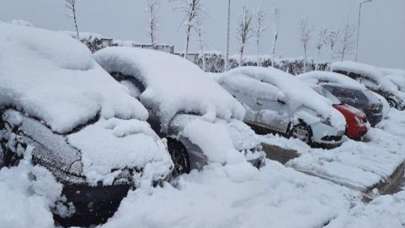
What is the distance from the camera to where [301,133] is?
11.1 meters

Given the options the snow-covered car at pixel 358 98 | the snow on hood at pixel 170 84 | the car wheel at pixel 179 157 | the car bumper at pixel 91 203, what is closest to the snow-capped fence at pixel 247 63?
the snow-covered car at pixel 358 98

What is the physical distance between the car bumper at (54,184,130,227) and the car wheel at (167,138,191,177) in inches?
62.1

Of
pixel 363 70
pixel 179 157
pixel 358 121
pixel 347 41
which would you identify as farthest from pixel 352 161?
pixel 347 41

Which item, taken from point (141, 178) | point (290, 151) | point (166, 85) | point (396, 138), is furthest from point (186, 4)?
point (141, 178)

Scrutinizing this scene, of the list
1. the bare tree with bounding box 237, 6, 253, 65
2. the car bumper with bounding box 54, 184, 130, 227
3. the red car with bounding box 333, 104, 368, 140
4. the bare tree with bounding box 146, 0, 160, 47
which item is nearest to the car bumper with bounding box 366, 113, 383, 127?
the red car with bounding box 333, 104, 368, 140

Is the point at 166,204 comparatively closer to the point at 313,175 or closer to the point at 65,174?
the point at 65,174

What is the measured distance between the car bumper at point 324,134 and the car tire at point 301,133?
0.39ft

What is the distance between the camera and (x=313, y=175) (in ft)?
27.9

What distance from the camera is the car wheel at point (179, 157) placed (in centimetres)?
655

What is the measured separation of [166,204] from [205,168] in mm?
1286

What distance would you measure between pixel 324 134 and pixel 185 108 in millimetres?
5053

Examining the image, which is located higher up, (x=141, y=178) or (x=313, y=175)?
(x=141, y=178)

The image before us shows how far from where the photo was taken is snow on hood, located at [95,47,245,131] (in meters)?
6.76

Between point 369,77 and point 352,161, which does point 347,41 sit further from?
point 352,161
